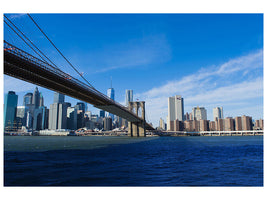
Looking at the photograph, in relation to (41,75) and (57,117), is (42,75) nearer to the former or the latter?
(41,75)

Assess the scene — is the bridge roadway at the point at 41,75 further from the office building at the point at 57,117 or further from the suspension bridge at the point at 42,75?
the office building at the point at 57,117

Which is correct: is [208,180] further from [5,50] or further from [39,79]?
[39,79]

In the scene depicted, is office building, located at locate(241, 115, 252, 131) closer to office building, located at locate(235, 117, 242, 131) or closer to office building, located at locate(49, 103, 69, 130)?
office building, located at locate(235, 117, 242, 131)

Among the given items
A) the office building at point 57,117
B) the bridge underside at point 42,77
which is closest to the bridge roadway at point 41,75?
the bridge underside at point 42,77

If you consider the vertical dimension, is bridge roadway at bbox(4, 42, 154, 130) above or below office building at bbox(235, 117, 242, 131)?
above

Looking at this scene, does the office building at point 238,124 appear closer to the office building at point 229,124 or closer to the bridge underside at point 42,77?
the office building at point 229,124

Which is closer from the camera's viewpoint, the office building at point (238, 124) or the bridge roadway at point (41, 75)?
the bridge roadway at point (41, 75)

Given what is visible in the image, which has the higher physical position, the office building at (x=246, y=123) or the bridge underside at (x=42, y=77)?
the bridge underside at (x=42, y=77)

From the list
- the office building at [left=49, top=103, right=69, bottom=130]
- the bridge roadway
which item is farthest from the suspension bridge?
the office building at [left=49, top=103, right=69, bottom=130]

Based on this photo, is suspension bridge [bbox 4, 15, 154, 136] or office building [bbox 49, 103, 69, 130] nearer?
suspension bridge [bbox 4, 15, 154, 136]

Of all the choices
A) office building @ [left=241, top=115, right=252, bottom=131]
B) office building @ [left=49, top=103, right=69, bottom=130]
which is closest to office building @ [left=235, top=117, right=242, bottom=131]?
office building @ [left=241, top=115, right=252, bottom=131]

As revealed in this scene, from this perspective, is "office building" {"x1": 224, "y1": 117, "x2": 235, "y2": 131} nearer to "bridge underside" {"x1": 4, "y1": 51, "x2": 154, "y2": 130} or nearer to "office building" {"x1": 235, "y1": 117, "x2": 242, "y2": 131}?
"office building" {"x1": 235, "y1": 117, "x2": 242, "y2": 131}

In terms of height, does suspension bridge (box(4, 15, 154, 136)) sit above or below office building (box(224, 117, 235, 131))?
above
